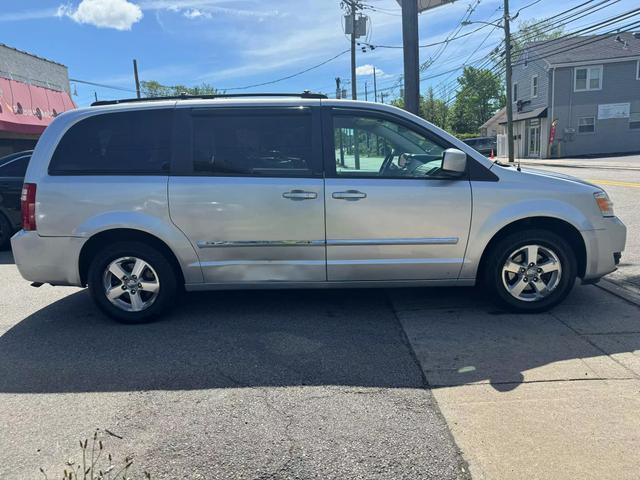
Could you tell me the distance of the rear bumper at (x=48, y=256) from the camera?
441 cm

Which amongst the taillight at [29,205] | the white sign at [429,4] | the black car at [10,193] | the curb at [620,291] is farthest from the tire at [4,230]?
the curb at [620,291]

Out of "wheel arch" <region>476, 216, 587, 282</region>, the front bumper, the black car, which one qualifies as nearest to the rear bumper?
"wheel arch" <region>476, 216, 587, 282</region>

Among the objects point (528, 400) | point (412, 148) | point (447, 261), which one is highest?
point (412, 148)

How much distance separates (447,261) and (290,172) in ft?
5.29

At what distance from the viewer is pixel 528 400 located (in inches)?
123

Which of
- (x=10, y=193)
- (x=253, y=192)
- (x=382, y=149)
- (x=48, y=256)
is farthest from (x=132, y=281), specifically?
(x=10, y=193)

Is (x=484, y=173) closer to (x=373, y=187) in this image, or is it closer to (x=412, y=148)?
(x=412, y=148)

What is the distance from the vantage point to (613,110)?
32.9 m

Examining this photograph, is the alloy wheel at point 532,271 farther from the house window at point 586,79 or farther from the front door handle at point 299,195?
the house window at point 586,79

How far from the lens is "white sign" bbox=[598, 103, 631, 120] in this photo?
32.7 meters

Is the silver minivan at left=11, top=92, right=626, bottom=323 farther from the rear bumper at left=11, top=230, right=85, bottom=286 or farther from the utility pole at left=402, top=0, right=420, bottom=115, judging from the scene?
the utility pole at left=402, top=0, right=420, bottom=115

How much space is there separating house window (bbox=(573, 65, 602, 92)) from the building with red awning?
30.8m

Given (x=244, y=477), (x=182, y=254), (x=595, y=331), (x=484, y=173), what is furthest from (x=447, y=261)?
(x=244, y=477)

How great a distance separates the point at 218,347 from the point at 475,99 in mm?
58663
